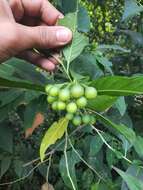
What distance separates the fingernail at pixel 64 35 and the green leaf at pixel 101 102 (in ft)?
0.54

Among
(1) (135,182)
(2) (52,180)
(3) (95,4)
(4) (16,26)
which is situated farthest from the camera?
(2) (52,180)

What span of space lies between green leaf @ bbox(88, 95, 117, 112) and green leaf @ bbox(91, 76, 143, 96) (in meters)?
0.03

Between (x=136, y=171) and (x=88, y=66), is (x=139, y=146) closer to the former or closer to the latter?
(x=136, y=171)

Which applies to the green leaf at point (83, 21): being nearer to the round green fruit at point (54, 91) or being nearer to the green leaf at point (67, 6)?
the green leaf at point (67, 6)

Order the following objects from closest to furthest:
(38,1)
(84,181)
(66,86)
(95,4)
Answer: (66,86), (38,1), (84,181), (95,4)

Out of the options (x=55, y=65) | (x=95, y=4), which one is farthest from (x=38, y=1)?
(x=95, y=4)

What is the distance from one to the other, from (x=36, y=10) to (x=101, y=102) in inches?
19.4

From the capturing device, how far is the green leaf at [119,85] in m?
0.88

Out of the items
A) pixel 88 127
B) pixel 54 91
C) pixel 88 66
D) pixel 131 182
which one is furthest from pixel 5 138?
pixel 54 91

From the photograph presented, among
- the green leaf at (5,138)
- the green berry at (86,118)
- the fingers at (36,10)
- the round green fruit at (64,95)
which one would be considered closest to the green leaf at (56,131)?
the green berry at (86,118)

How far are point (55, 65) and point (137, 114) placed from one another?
34.0 inches

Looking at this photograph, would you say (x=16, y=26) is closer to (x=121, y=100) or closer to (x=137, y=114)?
(x=121, y=100)

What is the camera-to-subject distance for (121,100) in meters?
1.37

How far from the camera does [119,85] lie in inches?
35.4
